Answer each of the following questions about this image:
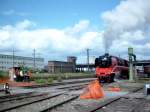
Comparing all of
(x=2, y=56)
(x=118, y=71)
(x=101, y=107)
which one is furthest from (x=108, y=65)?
(x=2, y=56)

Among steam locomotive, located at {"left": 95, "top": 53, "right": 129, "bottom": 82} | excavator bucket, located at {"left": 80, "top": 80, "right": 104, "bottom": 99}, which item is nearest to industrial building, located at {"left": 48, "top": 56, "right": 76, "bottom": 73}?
steam locomotive, located at {"left": 95, "top": 53, "right": 129, "bottom": 82}

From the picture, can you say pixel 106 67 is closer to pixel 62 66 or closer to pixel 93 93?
pixel 93 93

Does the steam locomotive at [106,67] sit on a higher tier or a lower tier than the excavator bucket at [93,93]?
higher

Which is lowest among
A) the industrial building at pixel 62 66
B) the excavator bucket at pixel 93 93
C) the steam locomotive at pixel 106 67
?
the excavator bucket at pixel 93 93

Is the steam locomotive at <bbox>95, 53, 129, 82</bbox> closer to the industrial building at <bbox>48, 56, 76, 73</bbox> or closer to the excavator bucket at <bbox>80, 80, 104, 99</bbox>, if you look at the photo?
the excavator bucket at <bbox>80, 80, 104, 99</bbox>

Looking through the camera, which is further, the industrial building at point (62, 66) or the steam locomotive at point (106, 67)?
the industrial building at point (62, 66)

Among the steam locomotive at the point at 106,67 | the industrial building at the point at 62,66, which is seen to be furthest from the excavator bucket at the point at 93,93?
the industrial building at the point at 62,66

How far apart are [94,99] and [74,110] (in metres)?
5.11

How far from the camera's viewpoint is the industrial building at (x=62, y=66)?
99988mm

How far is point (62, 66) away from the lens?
105750 mm

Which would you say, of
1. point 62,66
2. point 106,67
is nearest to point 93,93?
point 106,67

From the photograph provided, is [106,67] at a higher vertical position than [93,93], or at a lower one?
higher

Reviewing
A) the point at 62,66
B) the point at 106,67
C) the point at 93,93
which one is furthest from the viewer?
the point at 62,66

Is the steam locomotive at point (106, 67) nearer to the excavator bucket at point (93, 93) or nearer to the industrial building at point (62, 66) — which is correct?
the excavator bucket at point (93, 93)
